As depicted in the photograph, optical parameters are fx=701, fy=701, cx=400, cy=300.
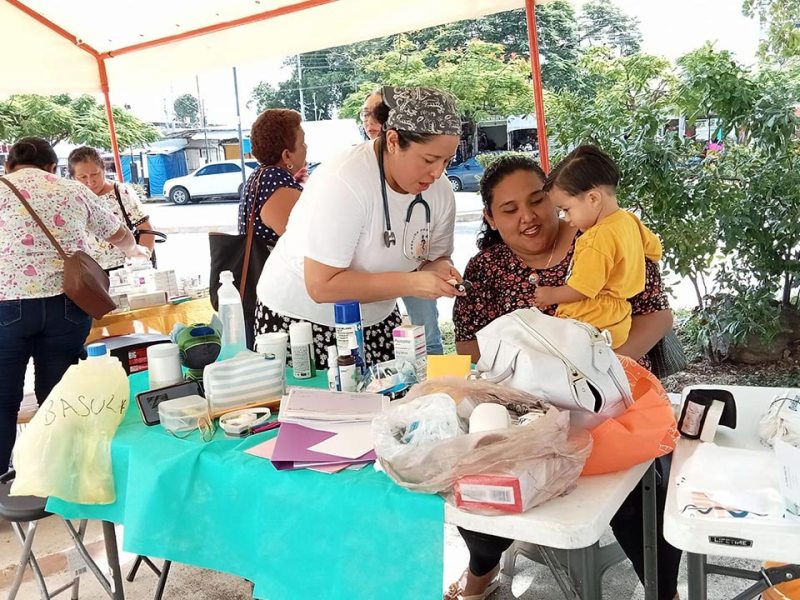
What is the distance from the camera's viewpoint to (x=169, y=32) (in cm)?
388

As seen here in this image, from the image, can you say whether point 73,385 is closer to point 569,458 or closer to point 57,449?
point 57,449

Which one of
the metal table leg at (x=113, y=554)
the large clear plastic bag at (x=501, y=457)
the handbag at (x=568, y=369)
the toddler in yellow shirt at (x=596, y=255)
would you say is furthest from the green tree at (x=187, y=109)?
the large clear plastic bag at (x=501, y=457)

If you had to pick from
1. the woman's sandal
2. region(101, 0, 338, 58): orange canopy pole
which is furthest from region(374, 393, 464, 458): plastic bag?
region(101, 0, 338, 58): orange canopy pole

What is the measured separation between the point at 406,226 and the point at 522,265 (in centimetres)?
40

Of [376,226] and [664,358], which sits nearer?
[376,226]

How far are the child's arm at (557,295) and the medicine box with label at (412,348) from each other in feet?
1.56

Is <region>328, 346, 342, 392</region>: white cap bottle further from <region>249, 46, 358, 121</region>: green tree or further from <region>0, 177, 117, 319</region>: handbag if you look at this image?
<region>249, 46, 358, 121</region>: green tree

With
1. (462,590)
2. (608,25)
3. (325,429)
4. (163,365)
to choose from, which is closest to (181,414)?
(163,365)

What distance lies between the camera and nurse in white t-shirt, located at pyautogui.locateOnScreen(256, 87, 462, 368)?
5.33ft

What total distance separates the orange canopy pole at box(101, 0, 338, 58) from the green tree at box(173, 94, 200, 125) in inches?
230

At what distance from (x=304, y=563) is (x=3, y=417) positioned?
1.99m

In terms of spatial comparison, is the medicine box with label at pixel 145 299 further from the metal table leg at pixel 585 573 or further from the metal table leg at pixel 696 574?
the metal table leg at pixel 696 574

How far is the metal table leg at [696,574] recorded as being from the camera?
109cm

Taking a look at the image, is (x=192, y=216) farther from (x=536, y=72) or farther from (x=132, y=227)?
(x=536, y=72)
